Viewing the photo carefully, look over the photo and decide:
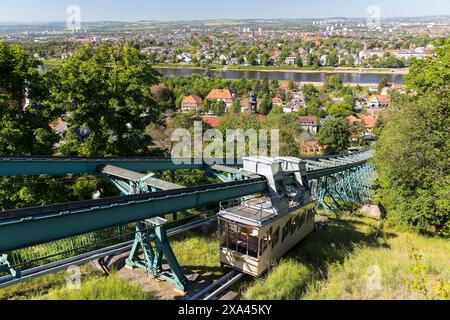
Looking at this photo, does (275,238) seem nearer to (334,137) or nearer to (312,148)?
(334,137)

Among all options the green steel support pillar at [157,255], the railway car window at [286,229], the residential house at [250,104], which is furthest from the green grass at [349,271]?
the residential house at [250,104]

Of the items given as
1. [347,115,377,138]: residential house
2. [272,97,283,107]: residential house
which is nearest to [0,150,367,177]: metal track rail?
[347,115,377,138]: residential house

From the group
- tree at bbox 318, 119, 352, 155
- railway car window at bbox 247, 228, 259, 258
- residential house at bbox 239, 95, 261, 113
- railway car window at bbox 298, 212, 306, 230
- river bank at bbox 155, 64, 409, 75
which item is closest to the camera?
railway car window at bbox 247, 228, 259, 258

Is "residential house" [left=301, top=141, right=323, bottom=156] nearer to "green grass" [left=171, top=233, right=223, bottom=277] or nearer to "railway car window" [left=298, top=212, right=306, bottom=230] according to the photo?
"railway car window" [left=298, top=212, right=306, bottom=230]

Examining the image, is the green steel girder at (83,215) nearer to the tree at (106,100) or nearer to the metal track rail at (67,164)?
the metal track rail at (67,164)

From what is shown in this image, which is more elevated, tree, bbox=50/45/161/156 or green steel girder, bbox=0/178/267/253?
tree, bbox=50/45/161/156

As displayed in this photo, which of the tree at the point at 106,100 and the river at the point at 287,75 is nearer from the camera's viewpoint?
the tree at the point at 106,100
